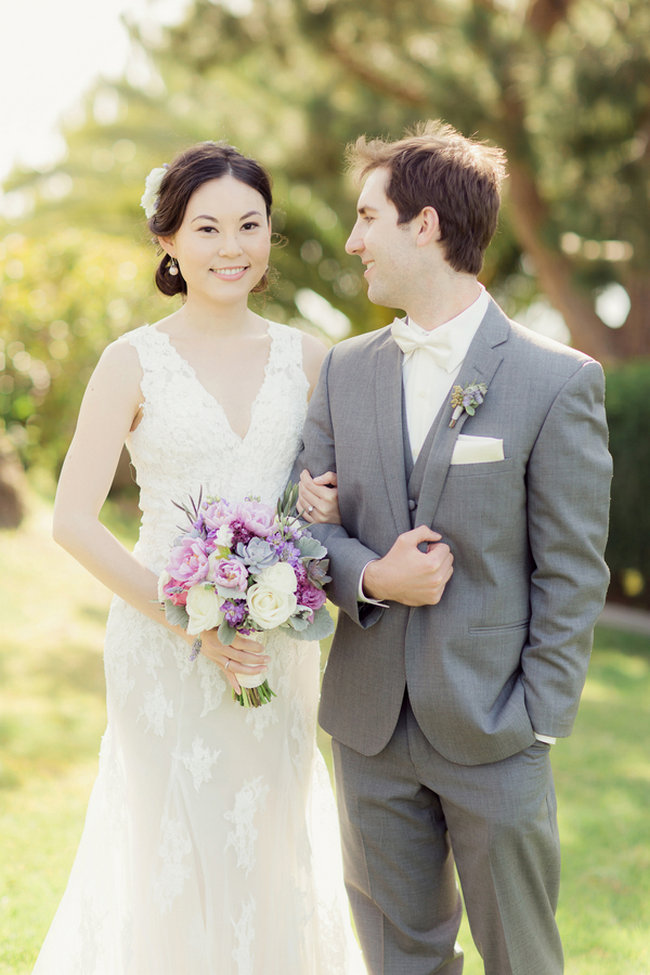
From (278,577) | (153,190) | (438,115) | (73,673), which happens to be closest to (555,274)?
(438,115)

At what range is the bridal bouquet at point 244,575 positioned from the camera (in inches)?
91.8

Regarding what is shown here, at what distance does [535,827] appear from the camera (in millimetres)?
2490

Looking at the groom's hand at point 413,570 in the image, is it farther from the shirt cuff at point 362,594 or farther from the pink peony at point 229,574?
the pink peony at point 229,574

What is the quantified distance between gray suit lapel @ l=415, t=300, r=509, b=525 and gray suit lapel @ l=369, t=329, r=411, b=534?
0.06 m

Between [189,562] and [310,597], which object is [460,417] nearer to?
[310,597]

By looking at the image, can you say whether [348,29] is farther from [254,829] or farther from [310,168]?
[254,829]

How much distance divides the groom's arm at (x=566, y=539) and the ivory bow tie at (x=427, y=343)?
12.3 inches

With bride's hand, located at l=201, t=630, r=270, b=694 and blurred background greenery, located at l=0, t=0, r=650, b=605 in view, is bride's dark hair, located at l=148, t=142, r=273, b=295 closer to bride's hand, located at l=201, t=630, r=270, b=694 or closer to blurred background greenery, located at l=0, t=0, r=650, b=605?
bride's hand, located at l=201, t=630, r=270, b=694

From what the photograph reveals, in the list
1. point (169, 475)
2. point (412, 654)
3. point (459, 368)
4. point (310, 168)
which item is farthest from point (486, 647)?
point (310, 168)

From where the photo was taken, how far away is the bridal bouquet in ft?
7.65

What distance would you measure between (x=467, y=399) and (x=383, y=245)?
458 mm

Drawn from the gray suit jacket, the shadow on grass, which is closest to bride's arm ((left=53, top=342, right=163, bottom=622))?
the gray suit jacket

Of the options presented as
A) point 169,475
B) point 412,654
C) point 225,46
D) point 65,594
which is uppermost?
point 225,46

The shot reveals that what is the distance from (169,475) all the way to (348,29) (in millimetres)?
7831
